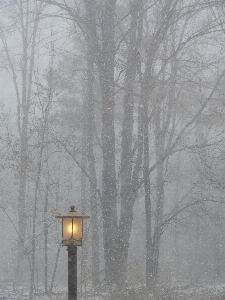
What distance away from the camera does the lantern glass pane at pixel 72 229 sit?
22.3ft

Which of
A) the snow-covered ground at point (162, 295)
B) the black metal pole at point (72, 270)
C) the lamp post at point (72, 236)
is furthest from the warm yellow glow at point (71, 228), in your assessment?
the snow-covered ground at point (162, 295)

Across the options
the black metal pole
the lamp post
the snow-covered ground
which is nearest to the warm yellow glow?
the lamp post

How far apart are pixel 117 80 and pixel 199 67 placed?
78.8 inches

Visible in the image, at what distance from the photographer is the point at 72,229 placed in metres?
6.83

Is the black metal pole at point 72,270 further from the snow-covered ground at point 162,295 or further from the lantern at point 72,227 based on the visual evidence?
the snow-covered ground at point 162,295

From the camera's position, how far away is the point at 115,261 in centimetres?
1104

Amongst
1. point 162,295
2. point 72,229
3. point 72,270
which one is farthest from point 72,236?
point 162,295

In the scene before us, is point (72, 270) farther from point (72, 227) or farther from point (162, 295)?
point (162, 295)

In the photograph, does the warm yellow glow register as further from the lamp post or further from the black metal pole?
the black metal pole

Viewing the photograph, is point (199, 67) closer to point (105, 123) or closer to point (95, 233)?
point (105, 123)

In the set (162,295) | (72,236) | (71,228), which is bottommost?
(162,295)

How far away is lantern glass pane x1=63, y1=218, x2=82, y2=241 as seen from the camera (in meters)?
6.79

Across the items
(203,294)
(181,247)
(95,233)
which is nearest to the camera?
(203,294)

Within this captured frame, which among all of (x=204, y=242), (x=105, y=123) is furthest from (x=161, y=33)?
(x=204, y=242)
